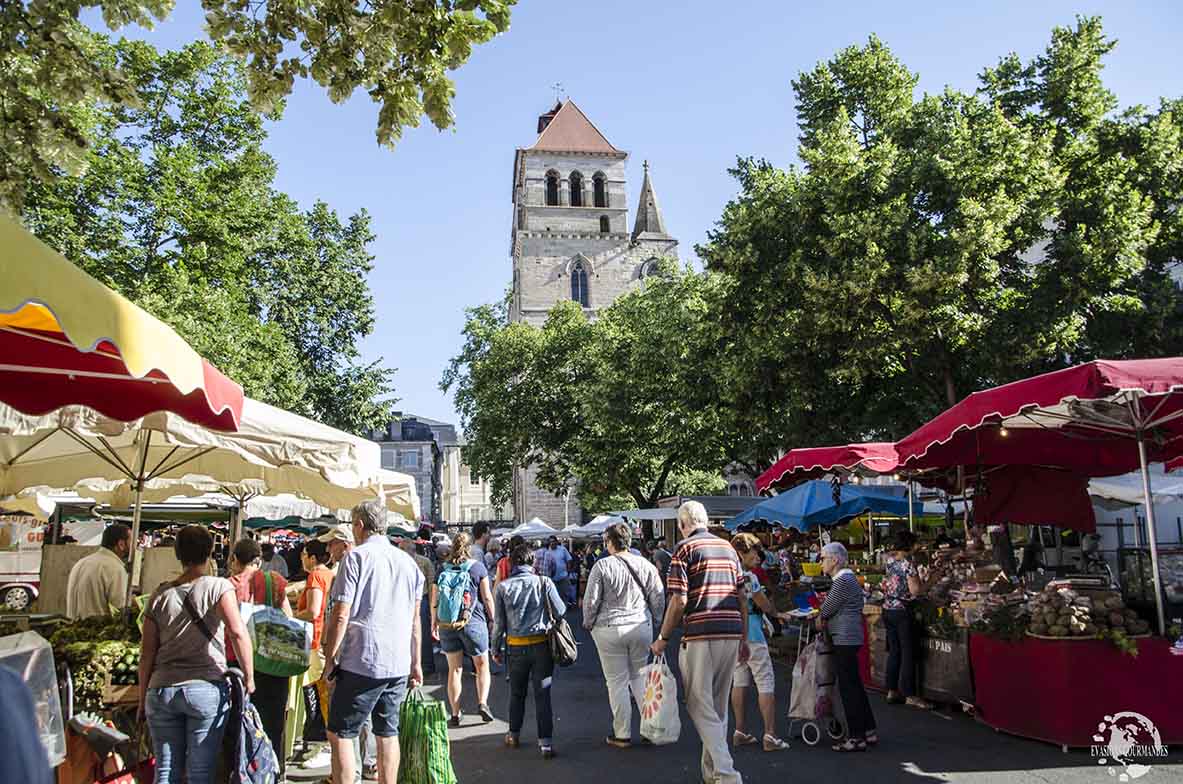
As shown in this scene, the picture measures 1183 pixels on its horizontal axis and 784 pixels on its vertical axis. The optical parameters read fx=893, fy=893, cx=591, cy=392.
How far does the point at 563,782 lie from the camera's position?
6352 mm

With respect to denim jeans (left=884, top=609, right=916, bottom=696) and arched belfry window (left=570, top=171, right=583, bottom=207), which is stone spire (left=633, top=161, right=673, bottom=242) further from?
denim jeans (left=884, top=609, right=916, bottom=696)

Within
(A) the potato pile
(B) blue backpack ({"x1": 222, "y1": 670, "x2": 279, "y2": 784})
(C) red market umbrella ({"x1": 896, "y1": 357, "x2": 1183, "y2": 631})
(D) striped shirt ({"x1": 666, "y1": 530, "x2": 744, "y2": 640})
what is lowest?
(B) blue backpack ({"x1": 222, "y1": 670, "x2": 279, "y2": 784})

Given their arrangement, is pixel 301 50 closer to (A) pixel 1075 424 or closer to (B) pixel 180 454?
(B) pixel 180 454

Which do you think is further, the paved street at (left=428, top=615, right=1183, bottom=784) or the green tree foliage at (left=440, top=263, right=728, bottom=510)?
the green tree foliage at (left=440, top=263, right=728, bottom=510)

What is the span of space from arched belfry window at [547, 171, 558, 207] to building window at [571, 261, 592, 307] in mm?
5454

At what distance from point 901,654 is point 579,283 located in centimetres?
5550

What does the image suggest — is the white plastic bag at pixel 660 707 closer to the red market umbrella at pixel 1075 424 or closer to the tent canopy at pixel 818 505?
the red market umbrella at pixel 1075 424

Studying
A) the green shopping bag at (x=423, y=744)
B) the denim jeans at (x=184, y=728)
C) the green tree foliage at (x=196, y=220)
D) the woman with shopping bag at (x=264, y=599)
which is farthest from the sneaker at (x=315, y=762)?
the green tree foliage at (x=196, y=220)

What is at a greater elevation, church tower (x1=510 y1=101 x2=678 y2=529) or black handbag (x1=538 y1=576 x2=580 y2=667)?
church tower (x1=510 y1=101 x2=678 y2=529)

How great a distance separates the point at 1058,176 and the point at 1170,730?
15306 millimetres

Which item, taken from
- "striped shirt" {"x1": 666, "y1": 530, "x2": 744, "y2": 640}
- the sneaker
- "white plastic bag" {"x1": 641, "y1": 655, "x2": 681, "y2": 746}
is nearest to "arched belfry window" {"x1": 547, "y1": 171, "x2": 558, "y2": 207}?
the sneaker

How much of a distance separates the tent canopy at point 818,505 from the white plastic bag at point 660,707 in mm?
10144

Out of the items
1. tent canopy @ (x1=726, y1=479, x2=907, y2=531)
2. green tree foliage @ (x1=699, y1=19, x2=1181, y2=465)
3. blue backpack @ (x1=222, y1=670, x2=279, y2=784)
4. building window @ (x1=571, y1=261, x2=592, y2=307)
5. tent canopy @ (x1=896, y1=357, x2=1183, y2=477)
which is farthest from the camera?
building window @ (x1=571, y1=261, x2=592, y2=307)

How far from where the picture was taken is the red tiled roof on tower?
66.1 metres
